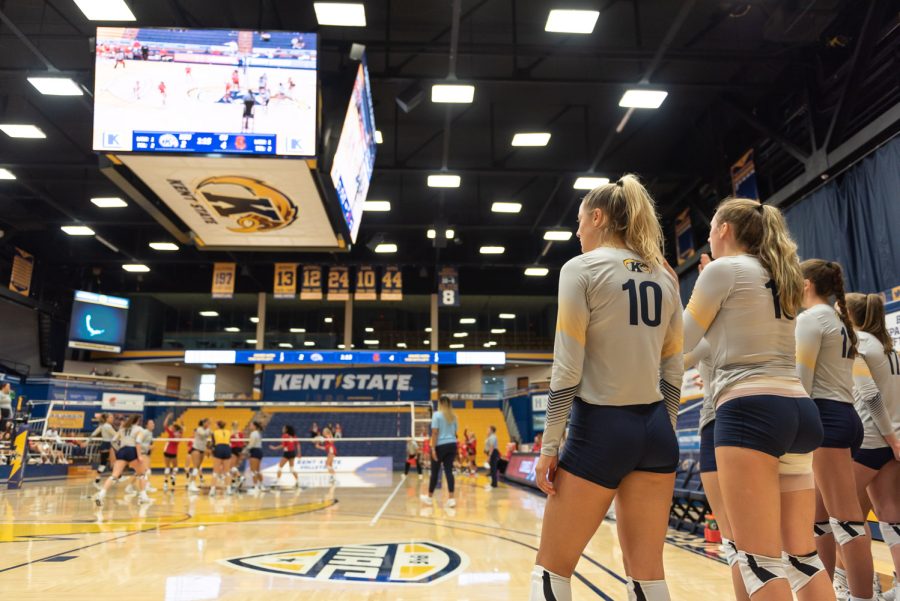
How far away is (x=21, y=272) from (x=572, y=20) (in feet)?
74.2

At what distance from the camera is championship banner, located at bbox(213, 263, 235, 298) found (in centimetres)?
2127

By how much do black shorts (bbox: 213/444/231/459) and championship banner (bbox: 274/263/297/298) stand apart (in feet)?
26.9

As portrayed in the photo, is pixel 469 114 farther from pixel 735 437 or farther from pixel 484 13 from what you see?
pixel 735 437

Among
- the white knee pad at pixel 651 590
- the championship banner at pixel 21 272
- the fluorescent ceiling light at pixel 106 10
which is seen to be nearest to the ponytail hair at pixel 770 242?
the white knee pad at pixel 651 590

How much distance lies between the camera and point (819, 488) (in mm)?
3014

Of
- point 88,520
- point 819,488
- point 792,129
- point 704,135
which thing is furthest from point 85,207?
point 819,488

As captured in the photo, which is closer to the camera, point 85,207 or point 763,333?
point 763,333

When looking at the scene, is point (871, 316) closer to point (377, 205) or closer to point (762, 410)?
point (762, 410)

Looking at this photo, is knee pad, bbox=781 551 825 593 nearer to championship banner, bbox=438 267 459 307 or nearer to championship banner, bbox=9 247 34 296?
championship banner, bbox=438 267 459 307

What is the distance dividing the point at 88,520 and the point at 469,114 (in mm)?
10855

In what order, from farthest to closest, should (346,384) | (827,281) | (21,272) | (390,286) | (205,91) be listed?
(346,384) < (21,272) < (390,286) < (205,91) < (827,281)

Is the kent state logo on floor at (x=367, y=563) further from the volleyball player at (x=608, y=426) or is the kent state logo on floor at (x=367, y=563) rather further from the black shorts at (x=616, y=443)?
the black shorts at (x=616, y=443)

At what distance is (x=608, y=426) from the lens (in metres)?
1.80

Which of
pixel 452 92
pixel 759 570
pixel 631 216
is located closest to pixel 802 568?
Answer: pixel 759 570
